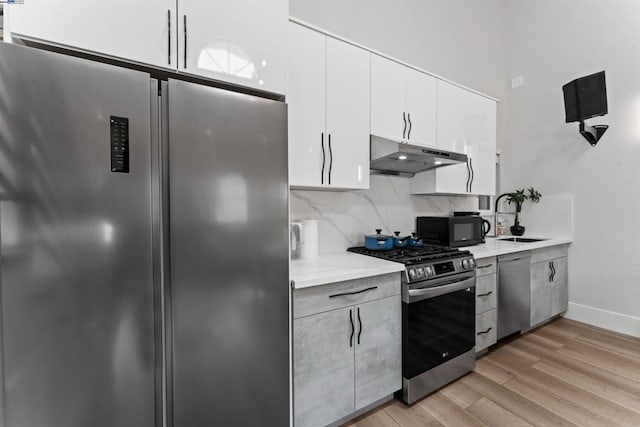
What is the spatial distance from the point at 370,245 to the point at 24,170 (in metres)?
1.96

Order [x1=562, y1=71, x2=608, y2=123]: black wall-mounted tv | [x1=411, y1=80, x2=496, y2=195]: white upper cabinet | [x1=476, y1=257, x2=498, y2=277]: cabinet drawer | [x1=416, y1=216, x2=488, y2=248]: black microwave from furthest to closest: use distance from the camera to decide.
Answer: [x1=562, y1=71, x2=608, y2=123]: black wall-mounted tv
[x1=411, y1=80, x2=496, y2=195]: white upper cabinet
[x1=416, y1=216, x2=488, y2=248]: black microwave
[x1=476, y1=257, x2=498, y2=277]: cabinet drawer

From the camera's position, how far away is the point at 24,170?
2.89 feet

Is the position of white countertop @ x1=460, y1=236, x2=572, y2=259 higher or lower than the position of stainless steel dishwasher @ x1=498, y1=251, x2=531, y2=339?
higher

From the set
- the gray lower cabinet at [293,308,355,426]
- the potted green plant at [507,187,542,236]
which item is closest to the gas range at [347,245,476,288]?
the gray lower cabinet at [293,308,355,426]

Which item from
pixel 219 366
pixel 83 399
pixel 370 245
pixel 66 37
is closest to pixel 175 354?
pixel 219 366

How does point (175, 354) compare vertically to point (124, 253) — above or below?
below

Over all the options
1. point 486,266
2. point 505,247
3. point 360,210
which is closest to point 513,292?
point 505,247

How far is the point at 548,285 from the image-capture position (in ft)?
9.77

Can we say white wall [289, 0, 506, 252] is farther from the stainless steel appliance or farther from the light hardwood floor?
the light hardwood floor

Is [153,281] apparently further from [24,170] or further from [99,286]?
[24,170]

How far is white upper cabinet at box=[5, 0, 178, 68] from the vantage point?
96 centimetres

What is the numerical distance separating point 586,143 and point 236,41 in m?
3.79

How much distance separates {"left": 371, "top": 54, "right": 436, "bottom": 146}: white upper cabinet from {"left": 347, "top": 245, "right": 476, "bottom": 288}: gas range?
937mm

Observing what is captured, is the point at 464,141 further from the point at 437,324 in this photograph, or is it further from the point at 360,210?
the point at 437,324
